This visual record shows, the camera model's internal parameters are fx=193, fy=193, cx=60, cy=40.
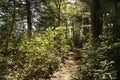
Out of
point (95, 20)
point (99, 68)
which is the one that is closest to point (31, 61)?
point (99, 68)

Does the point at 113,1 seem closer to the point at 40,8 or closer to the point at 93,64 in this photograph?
the point at 93,64

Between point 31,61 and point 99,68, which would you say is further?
point 31,61

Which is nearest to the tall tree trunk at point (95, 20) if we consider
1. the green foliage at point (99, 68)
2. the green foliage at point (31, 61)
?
the green foliage at point (31, 61)

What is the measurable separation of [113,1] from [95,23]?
6.04ft

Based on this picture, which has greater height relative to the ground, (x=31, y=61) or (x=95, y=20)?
(x=95, y=20)

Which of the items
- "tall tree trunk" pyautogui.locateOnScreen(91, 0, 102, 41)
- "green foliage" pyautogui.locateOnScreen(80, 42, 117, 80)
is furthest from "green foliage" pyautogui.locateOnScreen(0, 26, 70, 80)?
"tall tree trunk" pyautogui.locateOnScreen(91, 0, 102, 41)

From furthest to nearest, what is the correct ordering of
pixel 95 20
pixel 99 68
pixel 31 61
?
1. pixel 95 20
2. pixel 31 61
3. pixel 99 68

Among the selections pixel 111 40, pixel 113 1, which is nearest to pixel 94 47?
pixel 111 40

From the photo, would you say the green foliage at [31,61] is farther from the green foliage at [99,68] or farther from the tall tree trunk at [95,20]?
the tall tree trunk at [95,20]

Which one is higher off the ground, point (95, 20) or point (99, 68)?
point (95, 20)

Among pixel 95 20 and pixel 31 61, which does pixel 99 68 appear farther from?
pixel 95 20

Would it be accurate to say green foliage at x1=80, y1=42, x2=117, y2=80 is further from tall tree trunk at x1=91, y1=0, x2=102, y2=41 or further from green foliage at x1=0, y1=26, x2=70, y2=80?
tall tree trunk at x1=91, y1=0, x2=102, y2=41

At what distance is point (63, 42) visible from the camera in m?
14.3

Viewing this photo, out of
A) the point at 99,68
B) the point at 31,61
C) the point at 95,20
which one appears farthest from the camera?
the point at 95,20
